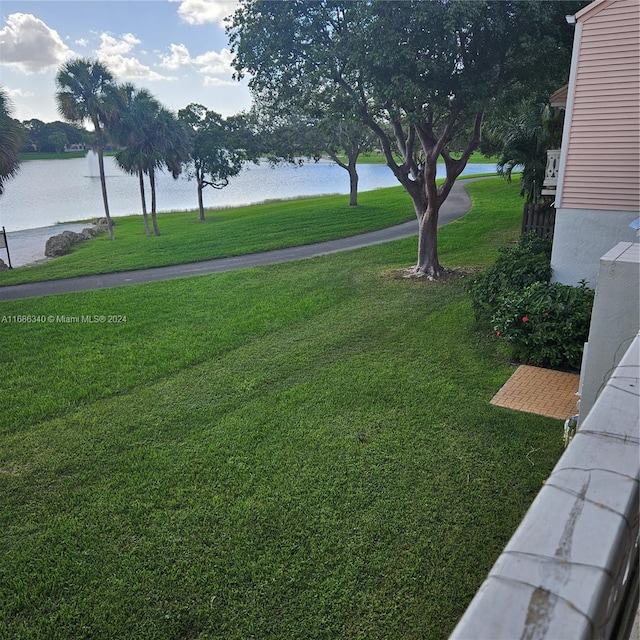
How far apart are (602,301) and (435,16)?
8.08 m

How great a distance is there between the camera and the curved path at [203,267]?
1578cm

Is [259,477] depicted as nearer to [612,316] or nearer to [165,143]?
[612,316]

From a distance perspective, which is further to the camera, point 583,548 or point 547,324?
point 547,324

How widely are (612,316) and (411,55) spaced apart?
26.1 ft

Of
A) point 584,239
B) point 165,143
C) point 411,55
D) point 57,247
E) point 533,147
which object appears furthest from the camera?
point 165,143

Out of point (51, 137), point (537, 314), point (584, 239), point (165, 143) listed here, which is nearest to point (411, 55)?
point (584, 239)

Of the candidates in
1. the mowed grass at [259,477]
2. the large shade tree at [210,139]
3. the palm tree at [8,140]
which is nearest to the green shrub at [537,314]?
the mowed grass at [259,477]

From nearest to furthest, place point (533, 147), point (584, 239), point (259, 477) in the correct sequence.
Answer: point (259, 477) < point (584, 239) < point (533, 147)

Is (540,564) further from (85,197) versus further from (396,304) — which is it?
(85,197)

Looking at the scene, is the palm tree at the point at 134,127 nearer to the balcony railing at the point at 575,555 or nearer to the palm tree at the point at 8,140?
the palm tree at the point at 8,140

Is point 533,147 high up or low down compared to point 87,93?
down

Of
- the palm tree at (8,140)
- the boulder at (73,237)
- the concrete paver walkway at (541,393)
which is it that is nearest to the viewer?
the concrete paver walkway at (541,393)

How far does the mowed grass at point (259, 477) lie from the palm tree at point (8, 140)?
11.5m

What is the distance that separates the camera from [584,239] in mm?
8781
